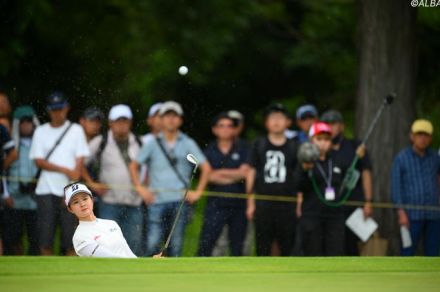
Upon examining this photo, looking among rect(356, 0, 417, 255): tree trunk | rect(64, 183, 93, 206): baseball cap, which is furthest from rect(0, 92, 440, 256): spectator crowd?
rect(64, 183, 93, 206): baseball cap

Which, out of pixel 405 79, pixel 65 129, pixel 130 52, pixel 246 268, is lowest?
pixel 246 268

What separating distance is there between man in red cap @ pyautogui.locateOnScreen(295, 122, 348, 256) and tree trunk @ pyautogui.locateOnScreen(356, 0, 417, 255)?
2.03m

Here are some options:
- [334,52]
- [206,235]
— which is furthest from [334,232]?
[334,52]

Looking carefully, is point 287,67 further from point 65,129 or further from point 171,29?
point 65,129

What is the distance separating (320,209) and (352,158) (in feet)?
2.58

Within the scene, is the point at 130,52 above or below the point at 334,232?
above

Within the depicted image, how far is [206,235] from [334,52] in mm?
8105

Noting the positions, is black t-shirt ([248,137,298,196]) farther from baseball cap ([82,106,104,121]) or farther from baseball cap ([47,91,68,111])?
baseball cap ([47,91,68,111])

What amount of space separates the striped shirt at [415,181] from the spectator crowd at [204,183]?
1 centimetres

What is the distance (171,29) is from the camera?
69.4 ft

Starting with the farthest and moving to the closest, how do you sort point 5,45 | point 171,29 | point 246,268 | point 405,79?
point 171,29 < point 5,45 < point 405,79 < point 246,268

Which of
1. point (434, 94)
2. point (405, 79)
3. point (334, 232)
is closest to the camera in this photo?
point (334, 232)

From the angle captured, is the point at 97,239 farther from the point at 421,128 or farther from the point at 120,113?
the point at 421,128

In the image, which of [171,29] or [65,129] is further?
[171,29]
